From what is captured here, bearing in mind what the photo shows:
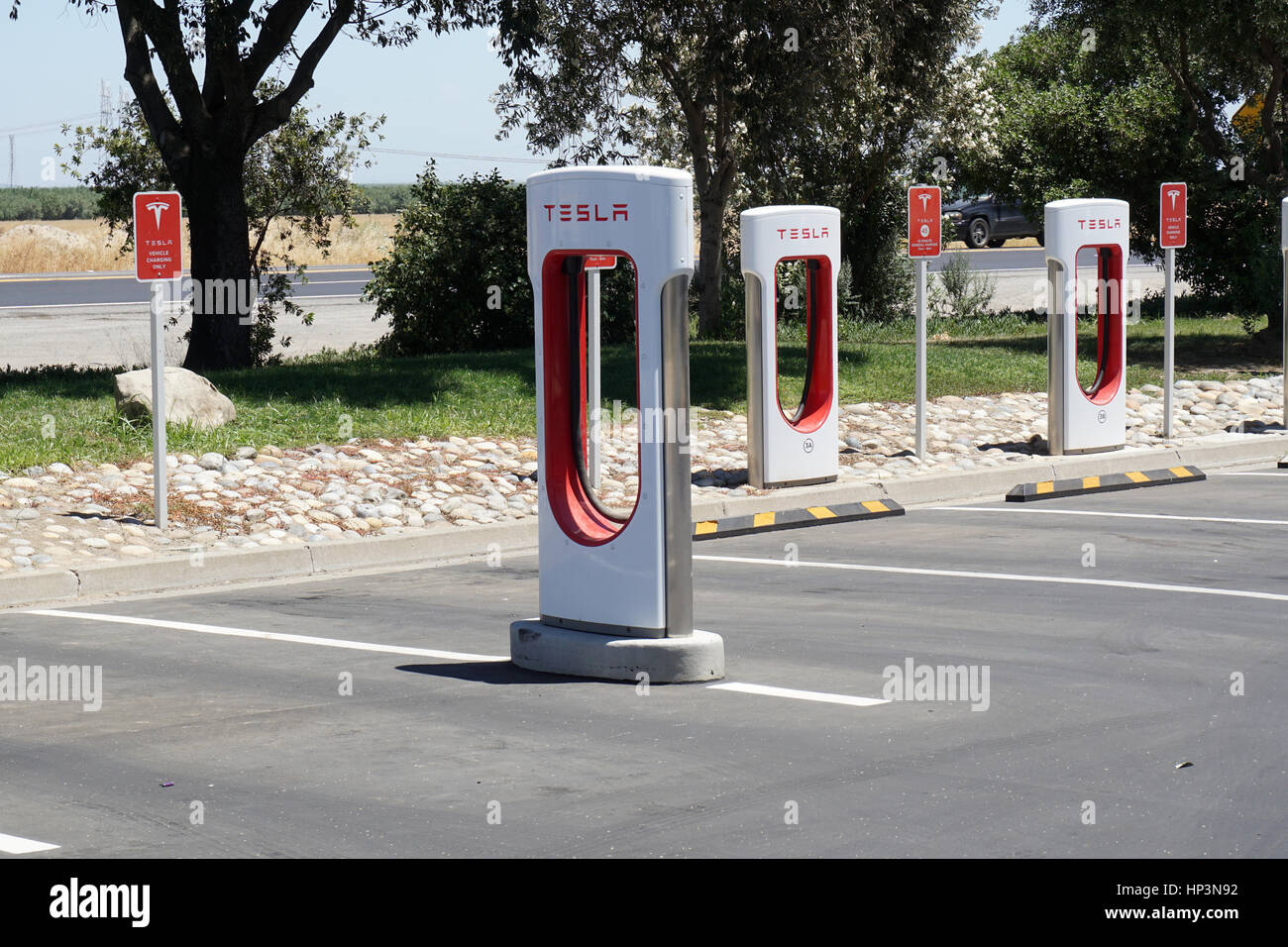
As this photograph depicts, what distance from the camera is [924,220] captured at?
14.0 metres

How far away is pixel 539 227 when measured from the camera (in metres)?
7.63

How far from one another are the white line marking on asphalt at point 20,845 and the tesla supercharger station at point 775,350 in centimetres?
827

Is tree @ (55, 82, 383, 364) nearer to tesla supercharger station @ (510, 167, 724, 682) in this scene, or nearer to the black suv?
tesla supercharger station @ (510, 167, 724, 682)

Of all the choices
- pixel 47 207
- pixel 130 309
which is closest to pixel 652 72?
pixel 130 309

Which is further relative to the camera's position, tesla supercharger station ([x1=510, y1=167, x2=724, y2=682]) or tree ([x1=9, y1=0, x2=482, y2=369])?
tree ([x1=9, y1=0, x2=482, y2=369])

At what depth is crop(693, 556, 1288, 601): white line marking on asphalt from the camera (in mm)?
9133

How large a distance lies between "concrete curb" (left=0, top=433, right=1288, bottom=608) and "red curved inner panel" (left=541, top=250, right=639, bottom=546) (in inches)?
133

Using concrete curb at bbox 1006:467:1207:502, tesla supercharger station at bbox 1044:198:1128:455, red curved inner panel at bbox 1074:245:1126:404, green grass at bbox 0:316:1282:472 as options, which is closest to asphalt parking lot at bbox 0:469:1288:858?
concrete curb at bbox 1006:467:1207:502

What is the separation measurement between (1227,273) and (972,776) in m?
21.2

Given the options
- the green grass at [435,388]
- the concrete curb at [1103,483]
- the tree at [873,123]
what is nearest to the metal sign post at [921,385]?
the concrete curb at [1103,483]

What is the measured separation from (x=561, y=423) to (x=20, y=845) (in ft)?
11.1

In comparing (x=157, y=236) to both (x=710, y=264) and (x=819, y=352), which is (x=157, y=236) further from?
(x=710, y=264)
